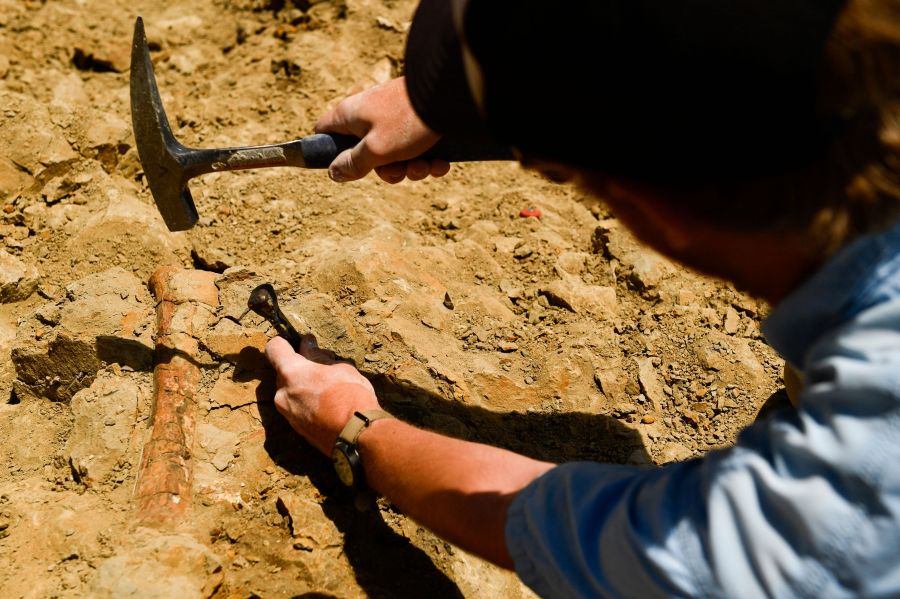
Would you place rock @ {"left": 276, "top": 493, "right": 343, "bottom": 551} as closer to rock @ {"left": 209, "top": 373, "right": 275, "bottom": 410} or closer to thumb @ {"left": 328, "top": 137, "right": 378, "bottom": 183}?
rock @ {"left": 209, "top": 373, "right": 275, "bottom": 410}

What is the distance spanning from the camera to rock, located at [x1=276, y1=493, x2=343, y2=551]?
196cm

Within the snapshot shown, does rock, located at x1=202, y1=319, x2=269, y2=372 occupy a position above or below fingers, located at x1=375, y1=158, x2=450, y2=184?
below

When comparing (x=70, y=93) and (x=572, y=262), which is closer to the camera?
(x=572, y=262)

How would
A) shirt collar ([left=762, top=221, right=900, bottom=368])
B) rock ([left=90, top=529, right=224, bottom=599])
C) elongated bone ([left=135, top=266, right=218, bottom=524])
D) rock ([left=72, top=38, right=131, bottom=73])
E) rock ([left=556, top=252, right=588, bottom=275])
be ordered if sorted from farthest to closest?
rock ([left=72, top=38, right=131, bottom=73]) → rock ([left=556, top=252, right=588, bottom=275]) → elongated bone ([left=135, top=266, right=218, bottom=524]) → rock ([left=90, top=529, right=224, bottom=599]) → shirt collar ([left=762, top=221, right=900, bottom=368])

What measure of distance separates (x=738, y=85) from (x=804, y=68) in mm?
87

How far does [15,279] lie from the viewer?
2627mm

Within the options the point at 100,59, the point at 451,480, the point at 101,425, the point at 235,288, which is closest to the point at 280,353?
the point at 235,288

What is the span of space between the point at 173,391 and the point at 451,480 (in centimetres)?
98

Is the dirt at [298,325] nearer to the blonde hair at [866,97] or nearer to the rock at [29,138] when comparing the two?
the rock at [29,138]

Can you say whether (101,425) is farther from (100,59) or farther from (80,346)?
(100,59)

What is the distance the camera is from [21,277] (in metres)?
2.64

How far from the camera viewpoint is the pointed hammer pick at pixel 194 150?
7.35ft

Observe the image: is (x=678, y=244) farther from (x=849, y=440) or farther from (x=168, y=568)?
(x=168, y=568)

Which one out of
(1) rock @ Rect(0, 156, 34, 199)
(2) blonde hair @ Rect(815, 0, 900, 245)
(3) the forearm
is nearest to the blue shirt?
(2) blonde hair @ Rect(815, 0, 900, 245)
